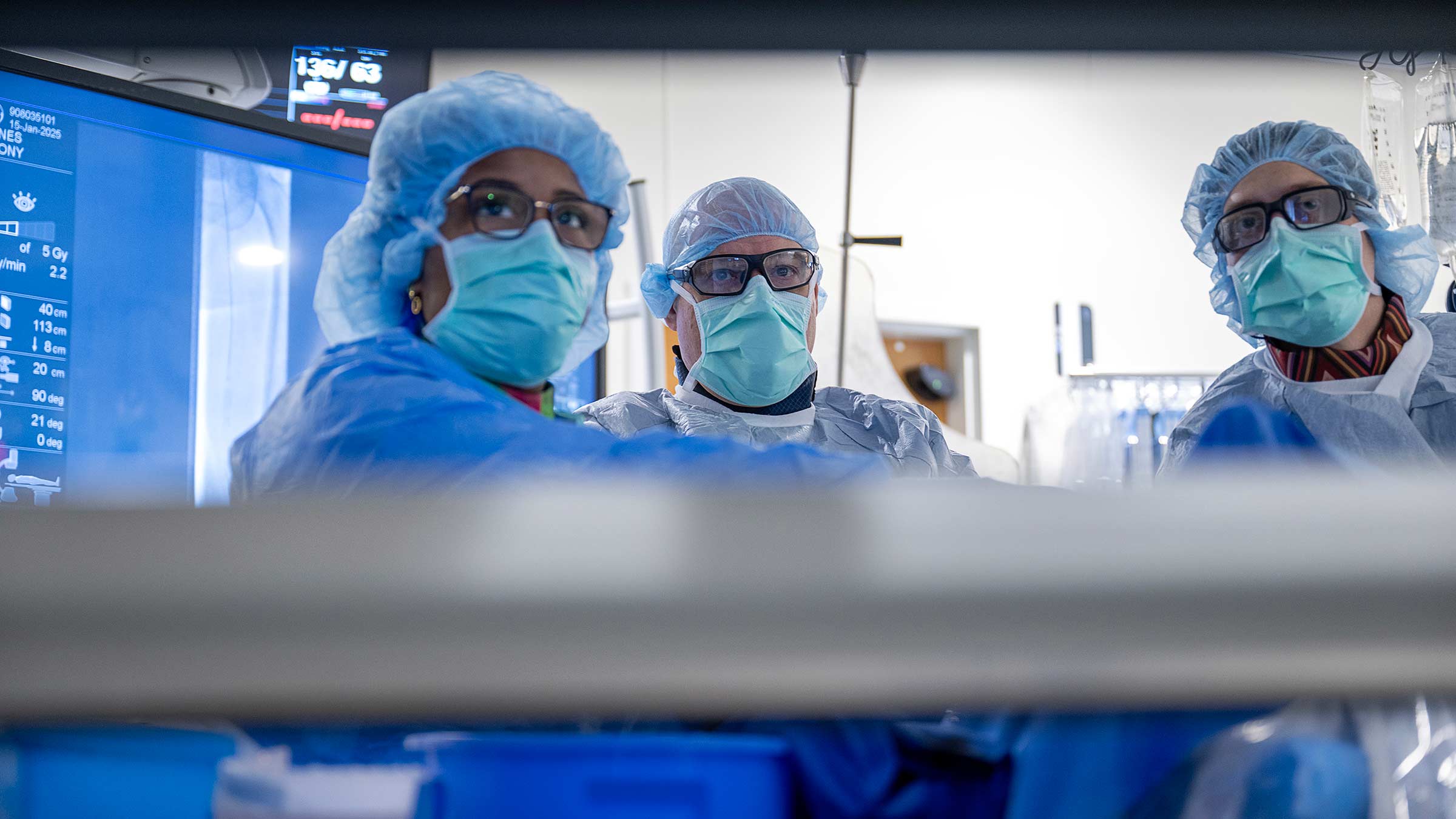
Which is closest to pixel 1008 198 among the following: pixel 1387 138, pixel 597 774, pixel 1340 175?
pixel 1387 138

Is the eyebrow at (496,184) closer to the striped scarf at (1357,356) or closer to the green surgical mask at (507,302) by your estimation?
the green surgical mask at (507,302)

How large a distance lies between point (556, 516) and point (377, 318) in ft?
3.07

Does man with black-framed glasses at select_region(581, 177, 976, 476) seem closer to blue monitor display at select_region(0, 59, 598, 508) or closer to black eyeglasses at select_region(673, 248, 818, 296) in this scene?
black eyeglasses at select_region(673, 248, 818, 296)

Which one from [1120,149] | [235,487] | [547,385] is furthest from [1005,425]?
[235,487]

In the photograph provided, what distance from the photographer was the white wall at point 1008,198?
4348mm

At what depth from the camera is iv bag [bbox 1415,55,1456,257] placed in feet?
5.90

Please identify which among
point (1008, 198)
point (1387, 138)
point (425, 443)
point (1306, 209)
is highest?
point (1008, 198)

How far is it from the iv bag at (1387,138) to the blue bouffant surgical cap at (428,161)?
5.25ft

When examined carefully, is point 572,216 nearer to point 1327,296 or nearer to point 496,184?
point 496,184

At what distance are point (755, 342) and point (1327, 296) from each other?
851mm

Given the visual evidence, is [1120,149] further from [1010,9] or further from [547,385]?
[1010,9]

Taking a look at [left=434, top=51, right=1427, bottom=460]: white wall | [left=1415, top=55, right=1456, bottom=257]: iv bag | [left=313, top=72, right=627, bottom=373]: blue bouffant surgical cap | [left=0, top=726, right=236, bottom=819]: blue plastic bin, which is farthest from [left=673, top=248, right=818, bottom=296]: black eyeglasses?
[left=434, top=51, right=1427, bottom=460]: white wall

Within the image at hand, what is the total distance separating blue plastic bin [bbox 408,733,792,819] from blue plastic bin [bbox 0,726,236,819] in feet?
0.39

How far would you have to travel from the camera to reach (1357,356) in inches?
60.7
